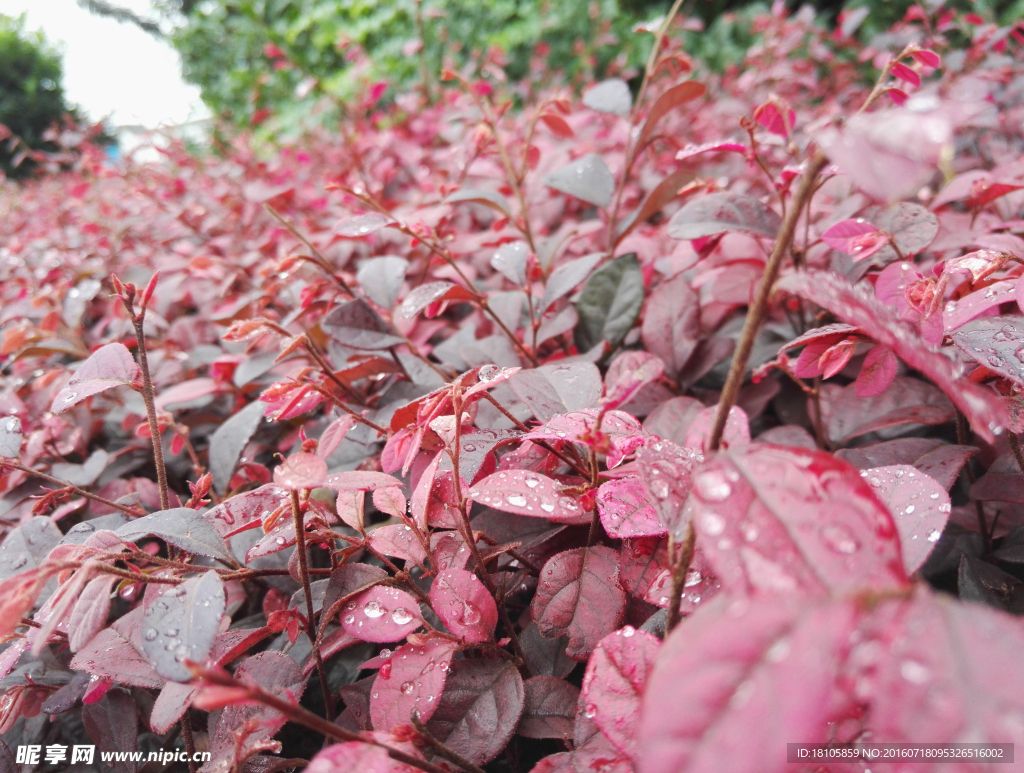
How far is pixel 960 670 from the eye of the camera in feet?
0.83

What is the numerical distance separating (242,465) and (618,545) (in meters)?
0.59

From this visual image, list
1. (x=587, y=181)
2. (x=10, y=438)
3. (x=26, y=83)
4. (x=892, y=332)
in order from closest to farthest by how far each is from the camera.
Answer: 1. (x=892, y=332)
2. (x=10, y=438)
3. (x=587, y=181)
4. (x=26, y=83)

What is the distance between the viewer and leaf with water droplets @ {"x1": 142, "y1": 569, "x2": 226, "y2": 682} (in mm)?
465

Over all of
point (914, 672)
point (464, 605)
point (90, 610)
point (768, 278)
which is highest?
point (768, 278)

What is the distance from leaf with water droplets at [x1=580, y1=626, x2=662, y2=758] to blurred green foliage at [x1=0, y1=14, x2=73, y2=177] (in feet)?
42.1

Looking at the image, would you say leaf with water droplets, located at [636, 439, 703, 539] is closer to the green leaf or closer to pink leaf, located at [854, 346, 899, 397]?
pink leaf, located at [854, 346, 899, 397]

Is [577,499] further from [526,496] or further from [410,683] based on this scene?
[410,683]

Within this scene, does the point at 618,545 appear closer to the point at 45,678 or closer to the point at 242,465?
the point at 242,465

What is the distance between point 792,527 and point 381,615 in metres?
0.42

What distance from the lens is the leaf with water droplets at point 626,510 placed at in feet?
1.89

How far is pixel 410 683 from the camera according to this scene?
0.57 meters

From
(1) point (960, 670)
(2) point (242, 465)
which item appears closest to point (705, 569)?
(1) point (960, 670)

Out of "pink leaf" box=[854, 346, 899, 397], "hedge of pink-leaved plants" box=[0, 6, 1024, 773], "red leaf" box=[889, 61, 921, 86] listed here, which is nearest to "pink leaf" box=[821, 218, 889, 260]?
"hedge of pink-leaved plants" box=[0, 6, 1024, 773]

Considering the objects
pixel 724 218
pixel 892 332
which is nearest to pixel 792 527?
pixel 892 332
